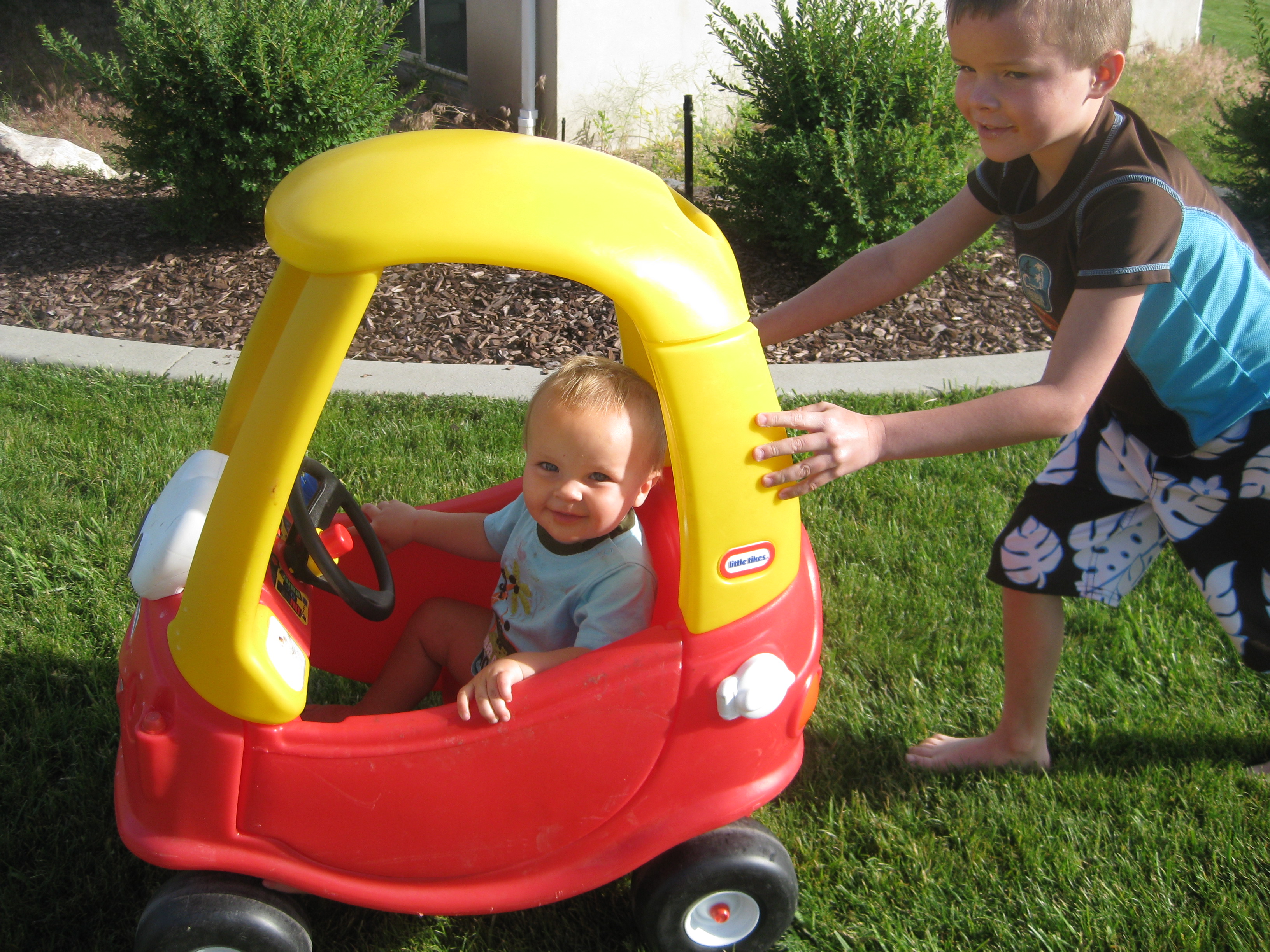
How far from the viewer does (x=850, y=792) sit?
2033mm

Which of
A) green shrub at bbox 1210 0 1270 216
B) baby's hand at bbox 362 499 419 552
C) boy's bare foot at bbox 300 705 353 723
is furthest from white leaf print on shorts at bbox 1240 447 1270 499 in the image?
green shrub at bbox 1210 0 1270 216

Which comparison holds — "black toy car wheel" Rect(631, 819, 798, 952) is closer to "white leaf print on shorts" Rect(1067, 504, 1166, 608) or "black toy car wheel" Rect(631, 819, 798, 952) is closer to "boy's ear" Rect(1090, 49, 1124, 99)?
"white leaf print on shorts" Rect(1067, 504, 1166, 608)

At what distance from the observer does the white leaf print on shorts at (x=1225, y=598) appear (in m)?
1.80

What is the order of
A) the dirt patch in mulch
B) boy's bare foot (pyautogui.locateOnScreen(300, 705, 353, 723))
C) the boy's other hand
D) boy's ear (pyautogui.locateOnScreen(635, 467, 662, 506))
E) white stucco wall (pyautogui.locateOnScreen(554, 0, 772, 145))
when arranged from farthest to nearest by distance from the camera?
1. white stucco wall (pyautogui.locateOnScreen(554, 0, 772, 145))
2. the dirt patch in mulch
3. boy's bare foot (pyautogui.locateOnScreen(300, 705, 353, 723))
4. boy's ear (pyautogui.locateOnScreen(635, 467, 662, 506))
5. the boy's other hand

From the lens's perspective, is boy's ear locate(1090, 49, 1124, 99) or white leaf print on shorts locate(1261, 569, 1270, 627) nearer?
boy's ear locate(1090, 49, 1124, 99)

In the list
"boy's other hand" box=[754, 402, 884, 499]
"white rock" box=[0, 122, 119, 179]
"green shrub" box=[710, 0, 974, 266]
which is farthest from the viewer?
"white rock" box=[0, 122, 119, 179]

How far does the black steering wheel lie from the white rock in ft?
17.1

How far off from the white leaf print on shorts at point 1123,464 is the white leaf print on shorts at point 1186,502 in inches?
1.0

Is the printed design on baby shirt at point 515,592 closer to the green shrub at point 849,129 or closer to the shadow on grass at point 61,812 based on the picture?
the shadow on grass at point 61,812

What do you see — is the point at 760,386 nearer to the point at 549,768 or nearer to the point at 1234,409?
the point at 549,768

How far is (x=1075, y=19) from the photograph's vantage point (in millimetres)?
1423

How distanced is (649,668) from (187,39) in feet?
13.0

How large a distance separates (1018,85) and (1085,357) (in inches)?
16.3

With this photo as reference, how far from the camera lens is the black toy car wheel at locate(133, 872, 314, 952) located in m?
1.47
